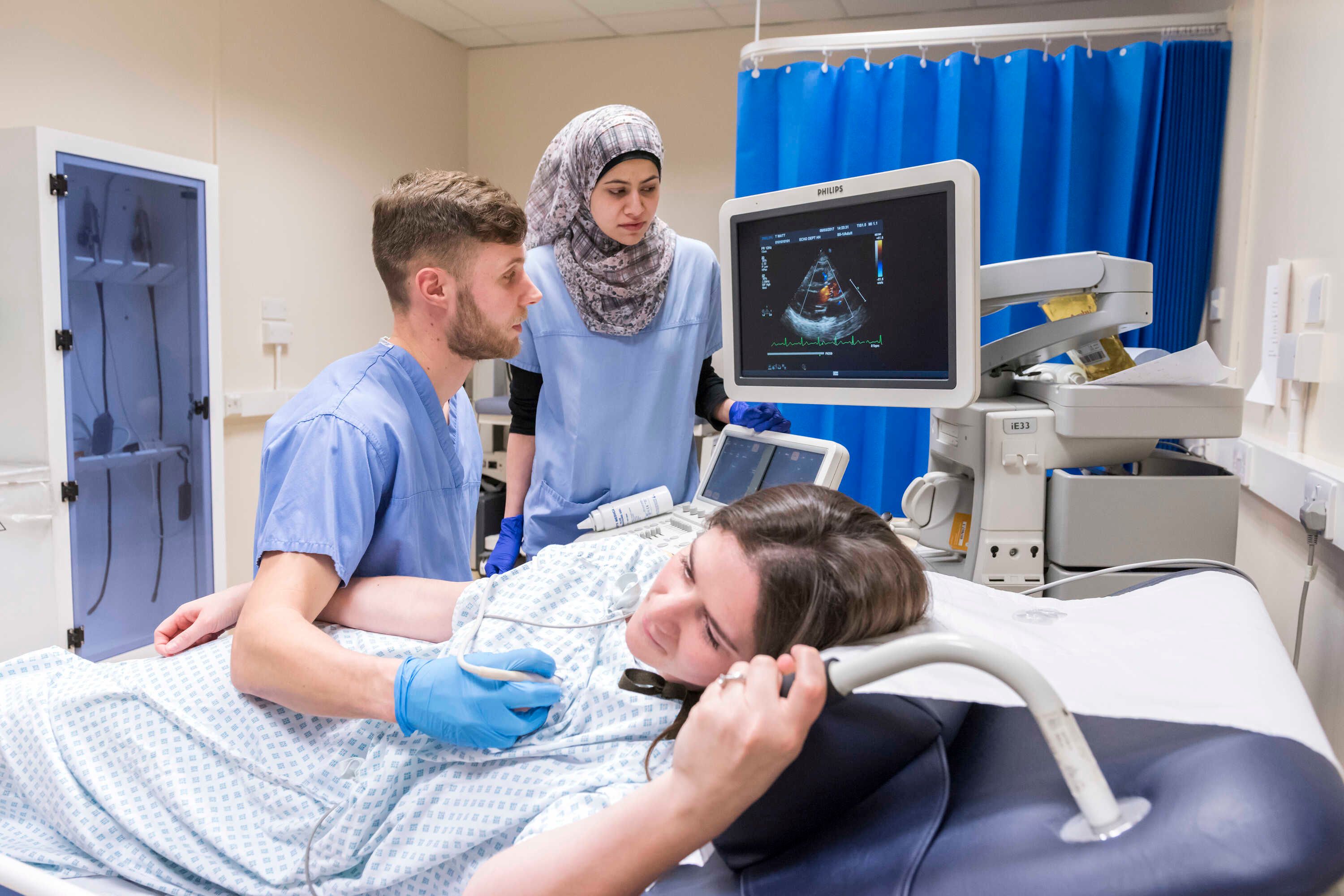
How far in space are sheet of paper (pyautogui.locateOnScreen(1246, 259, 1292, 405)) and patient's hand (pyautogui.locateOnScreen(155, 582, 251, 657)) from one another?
6.15 ft

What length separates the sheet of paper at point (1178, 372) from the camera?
3.91ft

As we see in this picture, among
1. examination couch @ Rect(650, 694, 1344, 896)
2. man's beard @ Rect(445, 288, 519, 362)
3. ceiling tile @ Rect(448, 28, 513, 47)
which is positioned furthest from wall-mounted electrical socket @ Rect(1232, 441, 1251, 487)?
ceiling tile @ Rect(448, 28, 513, 47)

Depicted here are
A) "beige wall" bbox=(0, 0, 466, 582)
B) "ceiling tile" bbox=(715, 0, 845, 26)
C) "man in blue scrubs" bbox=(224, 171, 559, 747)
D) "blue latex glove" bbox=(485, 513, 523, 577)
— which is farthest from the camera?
"ceiling tile" bbox=(715, 0, 845, 26)

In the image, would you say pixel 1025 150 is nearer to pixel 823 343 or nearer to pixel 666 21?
pixel 823 343

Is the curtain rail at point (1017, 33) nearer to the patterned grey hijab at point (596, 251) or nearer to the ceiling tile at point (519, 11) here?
the patterned grey hijab at point (596, 251)

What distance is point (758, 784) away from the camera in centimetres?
59

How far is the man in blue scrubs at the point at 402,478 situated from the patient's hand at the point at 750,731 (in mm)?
286

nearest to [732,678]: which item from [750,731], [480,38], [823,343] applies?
[750,731]

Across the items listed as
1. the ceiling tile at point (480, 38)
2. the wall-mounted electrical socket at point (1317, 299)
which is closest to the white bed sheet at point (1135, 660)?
the wall-mounted electrical socket at point (1317, 299)

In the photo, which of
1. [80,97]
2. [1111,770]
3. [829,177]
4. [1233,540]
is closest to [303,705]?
[1111,770]

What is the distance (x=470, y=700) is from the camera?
2.63 feet

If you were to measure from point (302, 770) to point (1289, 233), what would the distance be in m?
2.01

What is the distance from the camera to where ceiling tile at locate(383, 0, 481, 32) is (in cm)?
381

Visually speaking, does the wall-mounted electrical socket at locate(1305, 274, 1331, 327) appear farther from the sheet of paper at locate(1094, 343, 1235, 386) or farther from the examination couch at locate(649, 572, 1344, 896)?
the examination couch at locate(649, 572, 1344, 896)
